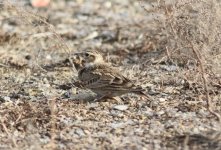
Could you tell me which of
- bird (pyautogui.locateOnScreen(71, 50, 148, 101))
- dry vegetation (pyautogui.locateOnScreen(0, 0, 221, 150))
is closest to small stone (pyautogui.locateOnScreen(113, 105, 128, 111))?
dry vegetation (pyautogui.locateOnScreen(0, 0, 221, 150))

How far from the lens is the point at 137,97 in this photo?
28.6 ft

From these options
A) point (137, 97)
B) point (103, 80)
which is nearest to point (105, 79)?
point (103, 80)

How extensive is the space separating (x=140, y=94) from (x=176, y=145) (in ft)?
4.77

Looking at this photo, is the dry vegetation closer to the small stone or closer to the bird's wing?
the small stone

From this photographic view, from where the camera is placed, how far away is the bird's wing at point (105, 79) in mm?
8273

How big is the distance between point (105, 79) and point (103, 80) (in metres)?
0.03

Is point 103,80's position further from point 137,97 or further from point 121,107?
point 137,97

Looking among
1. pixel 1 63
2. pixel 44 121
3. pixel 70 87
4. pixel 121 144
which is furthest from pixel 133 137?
pixel 1 63

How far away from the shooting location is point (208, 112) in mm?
7855

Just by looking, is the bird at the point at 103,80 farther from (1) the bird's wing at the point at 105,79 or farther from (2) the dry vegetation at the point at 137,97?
(2) the dry vegetation at the point at 137,97

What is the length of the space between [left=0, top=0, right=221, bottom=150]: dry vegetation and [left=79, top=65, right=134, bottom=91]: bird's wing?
22cm

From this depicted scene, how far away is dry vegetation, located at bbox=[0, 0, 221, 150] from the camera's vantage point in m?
7.22

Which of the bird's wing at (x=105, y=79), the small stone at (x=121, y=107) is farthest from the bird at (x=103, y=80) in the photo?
the small stone at (x=121, y=107)

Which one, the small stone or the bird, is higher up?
Result: the bird
